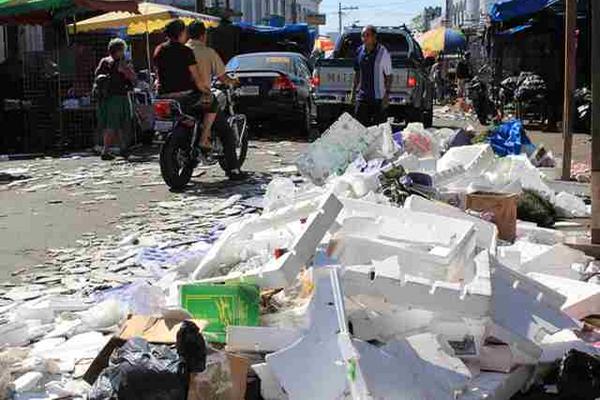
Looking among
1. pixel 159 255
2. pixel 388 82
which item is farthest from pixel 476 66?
pixel 159 255

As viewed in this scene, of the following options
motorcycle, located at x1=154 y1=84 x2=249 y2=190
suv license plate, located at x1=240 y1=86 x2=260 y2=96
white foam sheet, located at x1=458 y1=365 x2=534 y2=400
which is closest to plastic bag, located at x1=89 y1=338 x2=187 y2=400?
white foam sheet, located at x1=458 y1=365 x2=534 y2=400

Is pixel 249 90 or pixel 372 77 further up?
pixel 372 77

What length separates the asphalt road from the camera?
7543mm

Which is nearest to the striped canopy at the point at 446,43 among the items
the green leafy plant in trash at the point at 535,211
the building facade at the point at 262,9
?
the building facade at the point at 262,9

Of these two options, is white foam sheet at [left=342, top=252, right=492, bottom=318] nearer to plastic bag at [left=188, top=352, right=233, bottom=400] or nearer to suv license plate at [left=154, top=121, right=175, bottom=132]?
plastic bag at [left=188, top=352, right=233, bottom=400]

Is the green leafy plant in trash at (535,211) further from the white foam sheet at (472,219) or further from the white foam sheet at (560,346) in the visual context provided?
the white foam sheet at (560,346)

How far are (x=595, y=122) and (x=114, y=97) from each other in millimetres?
8698

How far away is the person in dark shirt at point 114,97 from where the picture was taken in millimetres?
13398

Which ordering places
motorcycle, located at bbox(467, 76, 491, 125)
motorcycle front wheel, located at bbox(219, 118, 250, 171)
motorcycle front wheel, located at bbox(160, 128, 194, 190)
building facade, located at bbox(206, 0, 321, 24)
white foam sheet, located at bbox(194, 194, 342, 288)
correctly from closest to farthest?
→ white foam sheet, located at bbox(194, 194, 342, 288)
motorcycle front wheel, located at bbox(160, 128, 194, 190)
motorcycle front wheel, located at bbox(219, 118, 250, 171)
motorcycle, located at bbox(467, 76, 491, 125)
building facade, located at bbox(206, 0, 321, 24)

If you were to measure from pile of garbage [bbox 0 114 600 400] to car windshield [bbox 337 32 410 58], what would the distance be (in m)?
11.5

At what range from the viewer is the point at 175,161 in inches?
384

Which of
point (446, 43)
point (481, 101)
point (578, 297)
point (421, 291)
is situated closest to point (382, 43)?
point (481, 101)

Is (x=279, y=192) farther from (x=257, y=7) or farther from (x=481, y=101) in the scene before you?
(x=257, y=7)

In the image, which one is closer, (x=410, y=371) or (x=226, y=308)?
(x=410, y=371)
